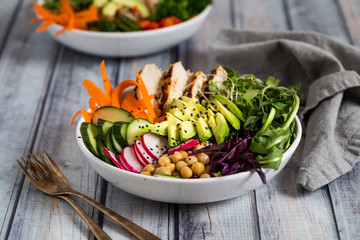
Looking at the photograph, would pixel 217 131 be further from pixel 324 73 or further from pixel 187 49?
pixel 187 49

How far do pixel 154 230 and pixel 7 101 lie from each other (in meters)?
1.78

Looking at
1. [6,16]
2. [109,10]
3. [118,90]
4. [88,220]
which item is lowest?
[6,16]

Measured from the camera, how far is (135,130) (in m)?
2.46

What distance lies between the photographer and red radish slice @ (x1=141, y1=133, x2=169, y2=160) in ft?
7.86

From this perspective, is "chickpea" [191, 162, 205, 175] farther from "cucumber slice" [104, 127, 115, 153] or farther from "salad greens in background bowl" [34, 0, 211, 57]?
"salad greens in background bowl" [34, 0, 211, 57]

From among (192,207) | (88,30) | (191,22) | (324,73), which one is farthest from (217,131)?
(88,30)

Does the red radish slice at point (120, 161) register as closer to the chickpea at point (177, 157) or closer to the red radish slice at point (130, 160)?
the red radish slice at point (130, 160)

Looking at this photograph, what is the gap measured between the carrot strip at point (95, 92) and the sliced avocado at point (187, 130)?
1.74ft

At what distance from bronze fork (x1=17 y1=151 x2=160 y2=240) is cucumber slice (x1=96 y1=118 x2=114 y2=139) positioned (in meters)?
0.33

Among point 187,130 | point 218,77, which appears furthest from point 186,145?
point 218,77

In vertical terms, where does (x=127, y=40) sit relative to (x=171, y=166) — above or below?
below

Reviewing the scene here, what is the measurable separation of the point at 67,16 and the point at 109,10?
36cm

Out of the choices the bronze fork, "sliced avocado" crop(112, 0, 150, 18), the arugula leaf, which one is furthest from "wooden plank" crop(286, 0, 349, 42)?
the bronze fork

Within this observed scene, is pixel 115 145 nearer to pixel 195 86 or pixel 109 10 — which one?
pixel 195 86
